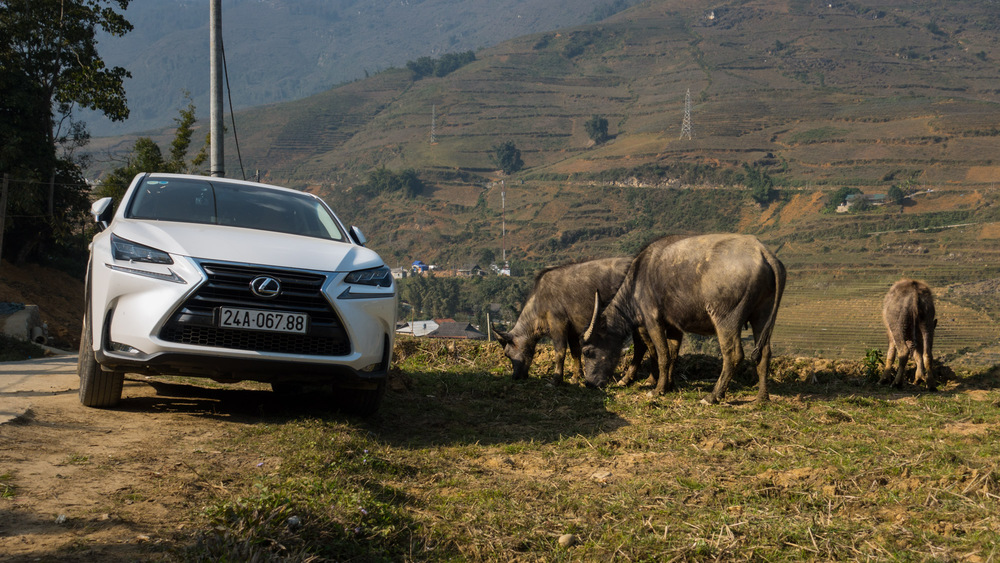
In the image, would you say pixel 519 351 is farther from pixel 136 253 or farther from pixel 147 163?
pixel 147 163

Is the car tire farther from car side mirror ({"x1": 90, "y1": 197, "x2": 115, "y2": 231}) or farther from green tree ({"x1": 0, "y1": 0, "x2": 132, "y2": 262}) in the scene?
green tree ({"x1": 0, "y1": 0, "x2": 132, "y2": 262})

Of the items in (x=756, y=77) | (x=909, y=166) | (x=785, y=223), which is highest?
(x=756, y=77)

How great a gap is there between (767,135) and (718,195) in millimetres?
25443

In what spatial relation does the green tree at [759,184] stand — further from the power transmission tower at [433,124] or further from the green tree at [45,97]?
the green tree at [45,97]

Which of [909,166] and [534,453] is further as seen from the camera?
[909,166]

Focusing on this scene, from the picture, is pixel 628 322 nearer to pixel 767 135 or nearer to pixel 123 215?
pixel 123 215

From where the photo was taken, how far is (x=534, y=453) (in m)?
6.30

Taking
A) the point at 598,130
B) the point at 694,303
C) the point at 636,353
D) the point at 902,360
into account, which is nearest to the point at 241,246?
the point at 694,303

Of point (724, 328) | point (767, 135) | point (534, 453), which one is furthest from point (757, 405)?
point (767, 135)

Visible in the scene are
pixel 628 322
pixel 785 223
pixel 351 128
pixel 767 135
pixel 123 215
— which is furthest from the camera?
pixel 351 128

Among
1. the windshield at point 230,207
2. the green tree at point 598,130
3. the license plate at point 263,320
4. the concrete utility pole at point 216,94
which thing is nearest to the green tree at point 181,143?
the concrete utility pole at point 216,94

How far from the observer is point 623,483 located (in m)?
5.29

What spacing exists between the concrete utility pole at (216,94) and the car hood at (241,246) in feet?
24.7

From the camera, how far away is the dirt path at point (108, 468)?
3607 mm
